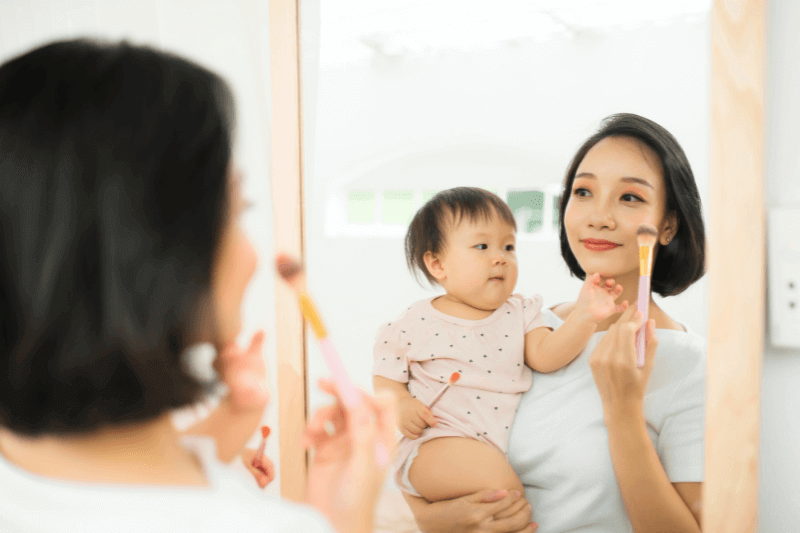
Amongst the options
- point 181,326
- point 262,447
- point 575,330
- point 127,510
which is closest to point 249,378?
point 262,447

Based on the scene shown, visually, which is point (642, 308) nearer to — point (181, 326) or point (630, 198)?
point (630, 198)

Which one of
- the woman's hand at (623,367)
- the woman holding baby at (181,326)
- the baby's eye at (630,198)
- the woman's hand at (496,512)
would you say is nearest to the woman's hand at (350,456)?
the woman holding baby at (181,326)

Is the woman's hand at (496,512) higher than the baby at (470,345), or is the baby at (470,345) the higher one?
the baby at (470,345)

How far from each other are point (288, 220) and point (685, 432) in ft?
1.70

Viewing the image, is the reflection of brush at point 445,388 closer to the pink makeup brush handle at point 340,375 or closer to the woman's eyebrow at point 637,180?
the pink makeup brush handle at point 340,375

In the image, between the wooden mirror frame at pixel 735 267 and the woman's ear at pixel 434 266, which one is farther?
the woman's ear at pixel 434 266

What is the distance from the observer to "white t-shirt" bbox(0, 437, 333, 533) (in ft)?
1.43

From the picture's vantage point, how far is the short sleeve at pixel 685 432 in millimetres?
536

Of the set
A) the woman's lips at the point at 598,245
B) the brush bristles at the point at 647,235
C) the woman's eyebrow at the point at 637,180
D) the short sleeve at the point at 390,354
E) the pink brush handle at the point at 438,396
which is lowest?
the pink brush handle at the point at 438,396

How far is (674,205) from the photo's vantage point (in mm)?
544

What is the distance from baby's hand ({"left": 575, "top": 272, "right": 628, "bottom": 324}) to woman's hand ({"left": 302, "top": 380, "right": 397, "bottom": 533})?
0.24 m

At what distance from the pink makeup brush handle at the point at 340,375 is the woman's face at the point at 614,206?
30cm

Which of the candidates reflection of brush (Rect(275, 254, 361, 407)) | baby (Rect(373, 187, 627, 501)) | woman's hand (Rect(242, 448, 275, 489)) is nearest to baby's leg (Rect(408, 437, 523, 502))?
baby (Rect(373, 187, 627, 501))

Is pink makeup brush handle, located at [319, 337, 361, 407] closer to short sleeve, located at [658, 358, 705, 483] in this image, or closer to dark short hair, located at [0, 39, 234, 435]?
dark short hair, located at [0, 39, 234, 435]
